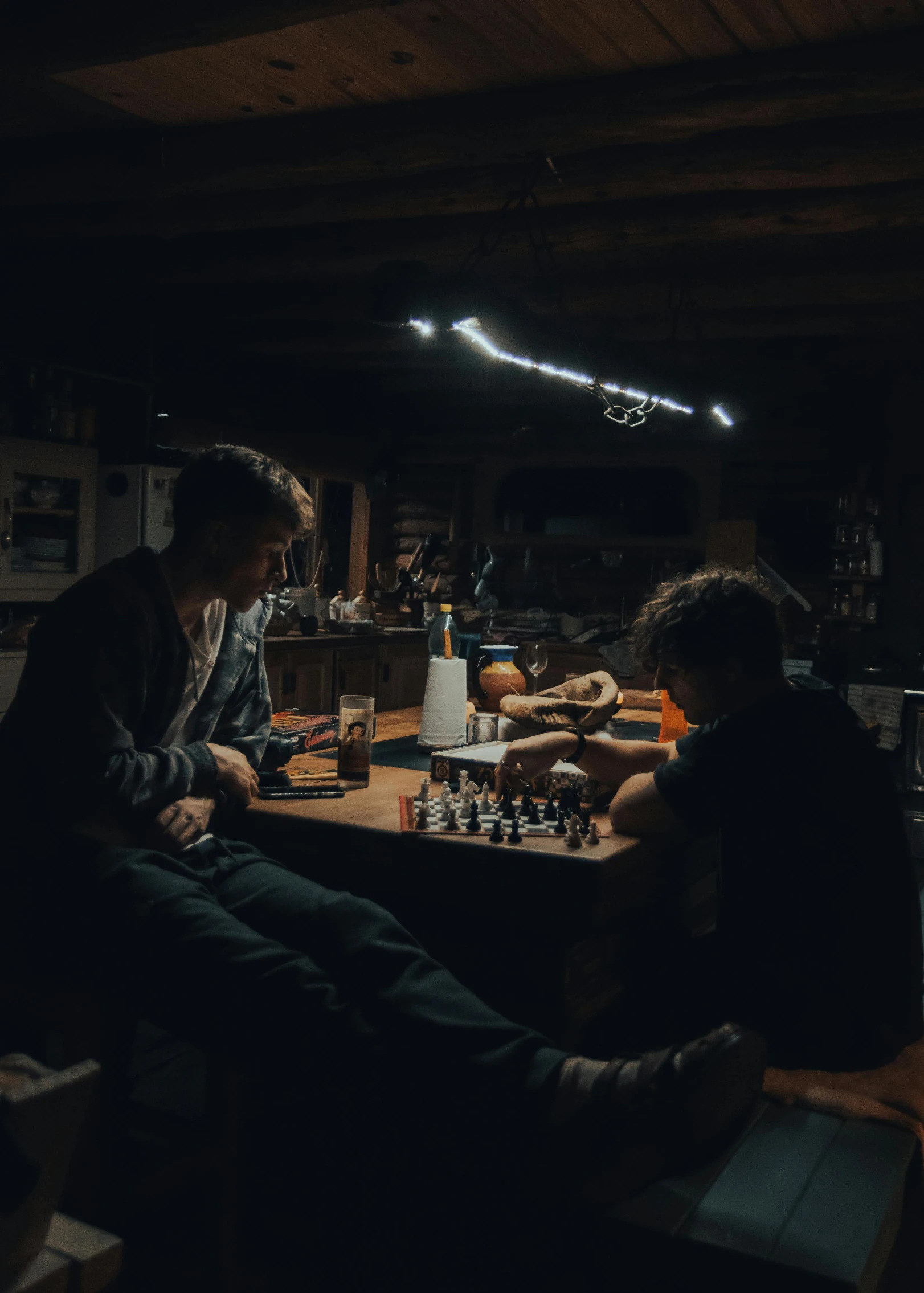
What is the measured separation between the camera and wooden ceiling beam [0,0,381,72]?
2.80 metres

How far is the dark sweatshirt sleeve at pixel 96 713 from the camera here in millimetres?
2045

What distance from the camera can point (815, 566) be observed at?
8.52 m

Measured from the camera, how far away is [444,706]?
3.07 m

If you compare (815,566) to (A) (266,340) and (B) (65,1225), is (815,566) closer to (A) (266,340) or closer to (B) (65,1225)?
(A) (266,340)

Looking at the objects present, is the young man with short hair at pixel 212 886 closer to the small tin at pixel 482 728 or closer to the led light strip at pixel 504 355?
the small tin at pixel 482 728

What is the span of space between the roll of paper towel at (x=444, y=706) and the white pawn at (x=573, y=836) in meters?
0.87

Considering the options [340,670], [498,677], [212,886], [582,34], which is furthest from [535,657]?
[340,670]

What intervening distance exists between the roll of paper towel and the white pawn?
0.87 m

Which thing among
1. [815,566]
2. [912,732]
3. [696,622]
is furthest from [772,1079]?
[815,566]

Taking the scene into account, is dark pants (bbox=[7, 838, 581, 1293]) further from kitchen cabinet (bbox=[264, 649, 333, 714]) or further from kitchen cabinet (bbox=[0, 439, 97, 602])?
kitchen cabinet (bbox=[264, 649, 333, 714])

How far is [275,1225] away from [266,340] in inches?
243

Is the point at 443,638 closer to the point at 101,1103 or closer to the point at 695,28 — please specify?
the point at 101,1103

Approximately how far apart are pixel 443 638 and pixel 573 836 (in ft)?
3.97

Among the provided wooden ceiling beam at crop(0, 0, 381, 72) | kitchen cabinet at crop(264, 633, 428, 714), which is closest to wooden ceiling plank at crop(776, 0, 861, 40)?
wooden ceiling beam at crop(0, 0, 381, 72)
